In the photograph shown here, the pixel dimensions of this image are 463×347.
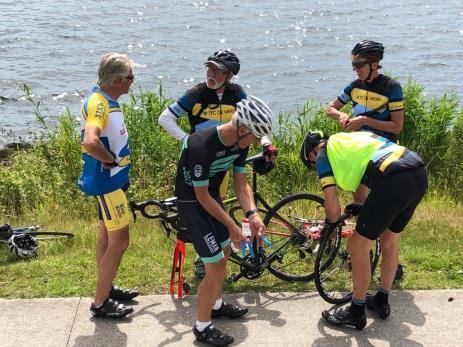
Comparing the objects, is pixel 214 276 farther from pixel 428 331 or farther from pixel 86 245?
→ pixel 86 245

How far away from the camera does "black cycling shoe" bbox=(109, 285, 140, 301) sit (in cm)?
509

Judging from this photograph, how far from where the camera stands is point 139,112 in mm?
9570

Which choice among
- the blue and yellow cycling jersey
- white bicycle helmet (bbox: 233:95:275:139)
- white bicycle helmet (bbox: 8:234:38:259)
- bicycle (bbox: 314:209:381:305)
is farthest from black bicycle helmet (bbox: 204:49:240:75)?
white bicycle helmet (bbox: 8:234:38:259)

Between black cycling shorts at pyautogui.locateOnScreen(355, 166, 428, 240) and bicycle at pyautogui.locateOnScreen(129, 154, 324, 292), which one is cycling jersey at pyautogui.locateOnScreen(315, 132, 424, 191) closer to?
black cycling shorts at pyautogui.locateOnScreen(355, 166, 428, 240)

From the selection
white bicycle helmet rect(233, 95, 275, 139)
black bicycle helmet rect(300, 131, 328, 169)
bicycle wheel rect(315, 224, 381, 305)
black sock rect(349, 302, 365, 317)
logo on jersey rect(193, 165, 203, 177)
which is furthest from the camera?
bicycle wheel rect(315, 224, 381, 305)

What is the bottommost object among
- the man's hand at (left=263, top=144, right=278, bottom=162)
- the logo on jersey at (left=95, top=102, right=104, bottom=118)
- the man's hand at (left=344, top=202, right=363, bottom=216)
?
the man's hand at (left=344, top=202, right=363, bottom=216)

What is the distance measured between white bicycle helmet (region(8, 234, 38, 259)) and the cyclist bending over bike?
216cm

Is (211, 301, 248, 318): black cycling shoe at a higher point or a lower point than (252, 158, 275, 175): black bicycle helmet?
lower

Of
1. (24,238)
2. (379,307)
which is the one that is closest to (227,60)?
(379,307)

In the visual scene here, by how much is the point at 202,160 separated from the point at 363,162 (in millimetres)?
1172

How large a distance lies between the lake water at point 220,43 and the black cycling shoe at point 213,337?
9285 millimetres

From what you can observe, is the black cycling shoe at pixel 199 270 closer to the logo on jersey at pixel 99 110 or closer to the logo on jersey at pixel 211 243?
the logo on jersey at pixel 211 243

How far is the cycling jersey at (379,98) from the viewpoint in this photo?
5426mm

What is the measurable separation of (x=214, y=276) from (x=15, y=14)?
78.5 ft
